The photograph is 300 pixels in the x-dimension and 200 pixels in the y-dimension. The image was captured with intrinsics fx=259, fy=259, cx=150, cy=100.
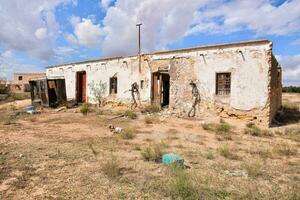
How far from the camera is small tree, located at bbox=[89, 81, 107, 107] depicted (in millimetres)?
17328

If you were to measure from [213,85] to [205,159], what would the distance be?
6546 millimetres

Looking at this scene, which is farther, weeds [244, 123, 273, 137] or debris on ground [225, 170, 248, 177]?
weeds [244, 123, 273, 137]

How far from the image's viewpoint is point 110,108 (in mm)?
16484

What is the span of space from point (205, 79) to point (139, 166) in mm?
7840

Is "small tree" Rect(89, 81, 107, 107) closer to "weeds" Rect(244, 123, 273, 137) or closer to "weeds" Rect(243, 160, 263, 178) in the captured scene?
"weeds" Rect(244, 123, 273, 137)

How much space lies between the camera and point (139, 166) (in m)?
5.35

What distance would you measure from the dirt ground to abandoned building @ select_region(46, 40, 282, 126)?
195 centimetres

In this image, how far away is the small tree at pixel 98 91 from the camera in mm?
A: 17328

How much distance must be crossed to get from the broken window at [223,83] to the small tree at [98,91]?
804cm

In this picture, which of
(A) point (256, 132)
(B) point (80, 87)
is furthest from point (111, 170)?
(B) point (80, 87)

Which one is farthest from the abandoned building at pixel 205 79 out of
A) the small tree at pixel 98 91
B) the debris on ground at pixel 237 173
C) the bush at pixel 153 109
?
the debris on ground at pixel 237 173

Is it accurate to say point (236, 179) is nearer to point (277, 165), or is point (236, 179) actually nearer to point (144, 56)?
point (277, 165)

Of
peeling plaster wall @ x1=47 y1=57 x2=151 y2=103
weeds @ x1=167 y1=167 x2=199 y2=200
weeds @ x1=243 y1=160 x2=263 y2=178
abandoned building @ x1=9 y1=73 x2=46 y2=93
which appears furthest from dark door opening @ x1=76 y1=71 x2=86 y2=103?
abandoned building @ x1=9 y1=73 x2=46 y2=93

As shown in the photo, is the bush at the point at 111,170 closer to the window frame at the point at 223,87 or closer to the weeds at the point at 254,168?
the weeds at the point at 254,168
